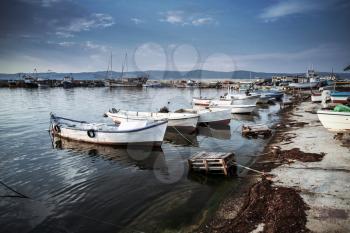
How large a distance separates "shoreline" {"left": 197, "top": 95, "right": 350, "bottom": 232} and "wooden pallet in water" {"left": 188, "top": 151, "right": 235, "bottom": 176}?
1014mm

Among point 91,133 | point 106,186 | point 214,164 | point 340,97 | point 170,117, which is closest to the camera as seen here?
point 106,186

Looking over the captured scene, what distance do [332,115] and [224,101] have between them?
1995 cm

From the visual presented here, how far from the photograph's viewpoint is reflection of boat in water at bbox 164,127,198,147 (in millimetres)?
21141

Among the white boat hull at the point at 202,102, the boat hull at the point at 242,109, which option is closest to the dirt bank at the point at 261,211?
the boat hull at the point at 242,109

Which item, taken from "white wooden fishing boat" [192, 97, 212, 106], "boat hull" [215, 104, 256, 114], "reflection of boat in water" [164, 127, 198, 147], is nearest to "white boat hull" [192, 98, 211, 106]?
"white wooden fishing boat" [192, 97, 212, 106]

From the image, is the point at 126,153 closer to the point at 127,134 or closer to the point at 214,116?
the point at 127,134

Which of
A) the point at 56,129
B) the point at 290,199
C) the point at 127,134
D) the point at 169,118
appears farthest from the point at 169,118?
the point at 290,199

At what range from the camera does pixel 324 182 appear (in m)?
10.7

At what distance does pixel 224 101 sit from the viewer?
127 ft

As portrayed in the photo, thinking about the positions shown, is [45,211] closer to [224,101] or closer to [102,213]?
[102,213]

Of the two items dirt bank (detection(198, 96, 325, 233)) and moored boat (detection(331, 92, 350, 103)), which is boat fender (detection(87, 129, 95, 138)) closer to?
dirt bank (detection(198, 96, 325, 233))

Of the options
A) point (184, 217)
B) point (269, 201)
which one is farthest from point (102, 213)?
point (269, 201)

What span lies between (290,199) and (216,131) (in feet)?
53.4

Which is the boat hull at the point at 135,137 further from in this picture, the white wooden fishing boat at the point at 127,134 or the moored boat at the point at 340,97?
the moored boat at the point at 340,97
